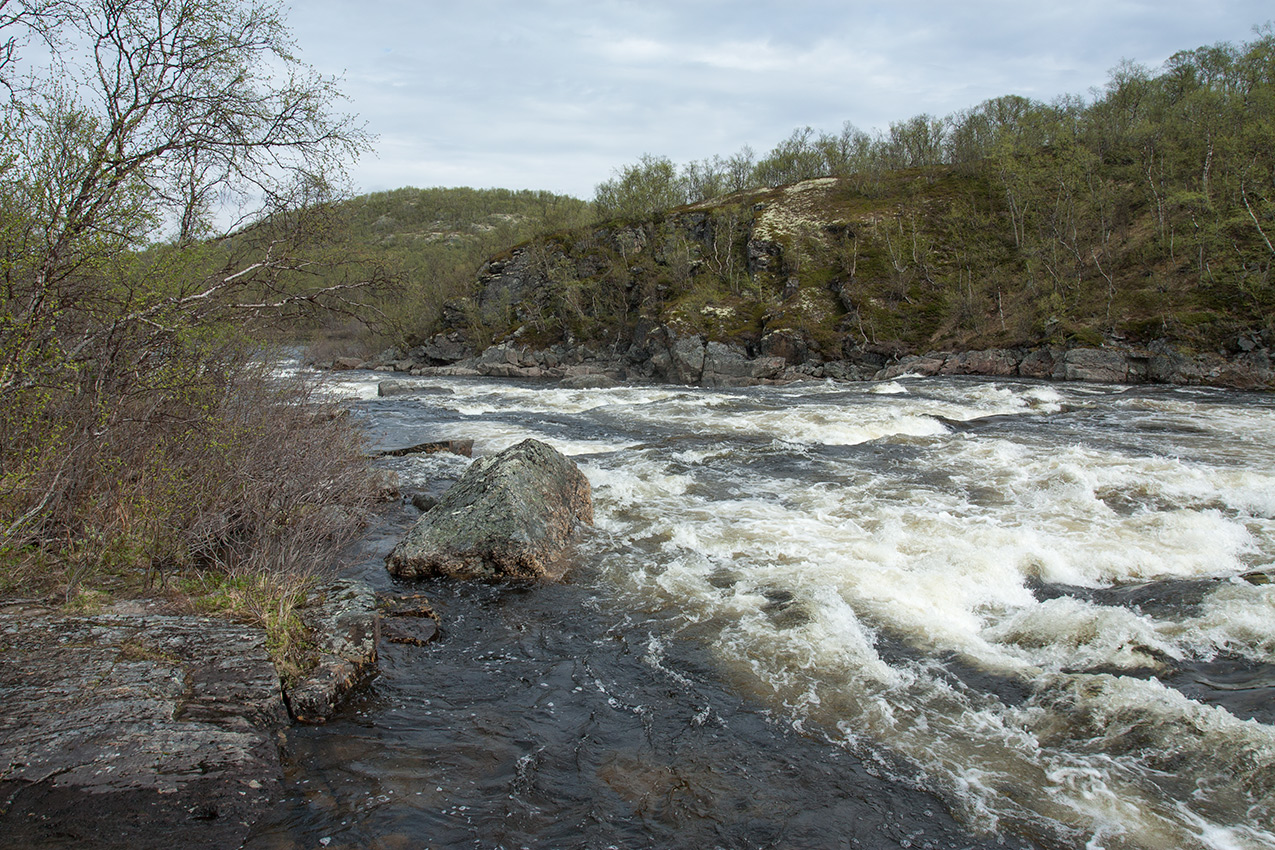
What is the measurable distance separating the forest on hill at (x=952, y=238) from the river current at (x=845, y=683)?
21.8 meters

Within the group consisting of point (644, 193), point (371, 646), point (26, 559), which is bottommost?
point (371, 646)

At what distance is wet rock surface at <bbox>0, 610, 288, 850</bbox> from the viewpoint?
12.4 ft

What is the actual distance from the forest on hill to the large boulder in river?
18789 mm

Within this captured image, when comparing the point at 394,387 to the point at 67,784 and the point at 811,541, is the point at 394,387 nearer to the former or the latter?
the point at 811,541

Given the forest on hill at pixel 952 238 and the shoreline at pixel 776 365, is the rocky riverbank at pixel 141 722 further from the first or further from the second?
the forest on hill at pixel 952 238

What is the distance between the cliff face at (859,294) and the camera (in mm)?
34250

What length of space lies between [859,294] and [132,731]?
53474 millimetres

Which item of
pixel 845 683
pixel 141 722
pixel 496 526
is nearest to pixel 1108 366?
pixel 845 683

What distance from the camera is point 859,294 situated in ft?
168

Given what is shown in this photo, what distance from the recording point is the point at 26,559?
20.0 ft

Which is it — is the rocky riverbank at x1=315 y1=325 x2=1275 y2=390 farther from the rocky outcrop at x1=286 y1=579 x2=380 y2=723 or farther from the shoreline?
the rocky outcrop at x1=286 y1=579 x2=380 y2=723

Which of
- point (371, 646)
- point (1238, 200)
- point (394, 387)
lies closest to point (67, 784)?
point (371, 646)

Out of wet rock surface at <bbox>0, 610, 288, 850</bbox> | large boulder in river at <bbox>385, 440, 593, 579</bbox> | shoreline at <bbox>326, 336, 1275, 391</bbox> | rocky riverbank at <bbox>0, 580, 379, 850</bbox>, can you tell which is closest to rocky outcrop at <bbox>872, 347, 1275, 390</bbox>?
shoreline at <bbox>326, 336, 1275, 391</bbox>

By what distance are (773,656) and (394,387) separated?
35573 millimetres
